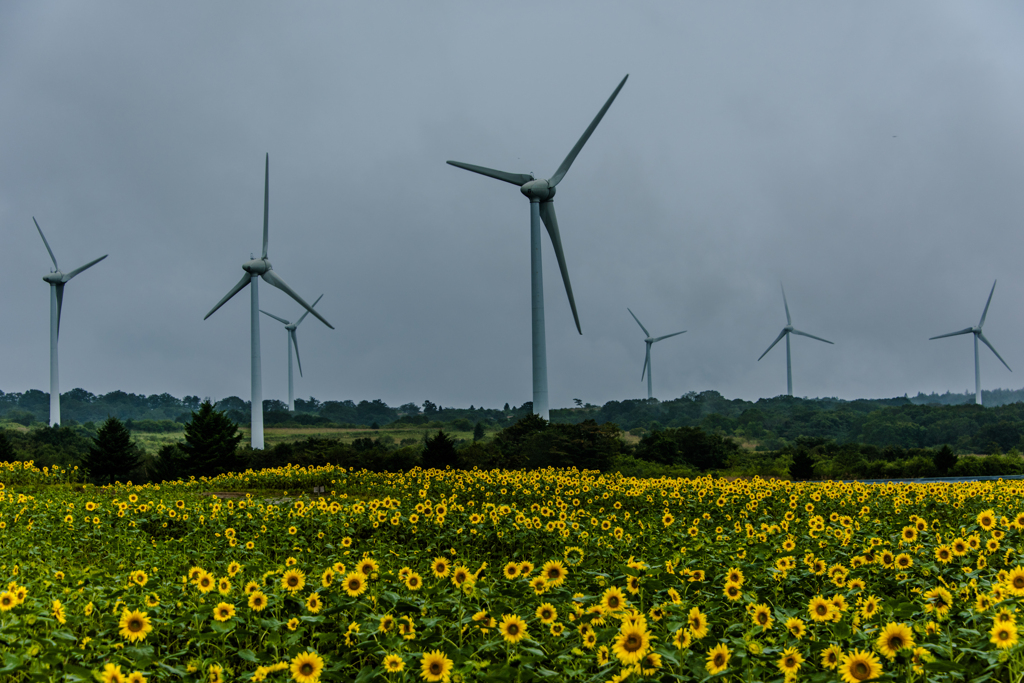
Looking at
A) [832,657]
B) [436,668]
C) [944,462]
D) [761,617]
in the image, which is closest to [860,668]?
[832,657]

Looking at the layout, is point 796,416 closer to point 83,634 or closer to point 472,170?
point 472,170

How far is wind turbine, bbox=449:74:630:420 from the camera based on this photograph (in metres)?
32.6

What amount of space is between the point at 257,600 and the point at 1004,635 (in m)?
4.51

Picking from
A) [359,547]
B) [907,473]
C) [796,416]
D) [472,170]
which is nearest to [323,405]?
[796,416]

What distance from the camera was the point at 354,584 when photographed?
202 inches

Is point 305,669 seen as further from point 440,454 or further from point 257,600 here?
point 440,454

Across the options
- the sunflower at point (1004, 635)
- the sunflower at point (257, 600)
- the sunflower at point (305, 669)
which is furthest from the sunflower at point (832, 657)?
the sunflower at point (257, 600)

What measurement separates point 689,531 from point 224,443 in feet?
83.6

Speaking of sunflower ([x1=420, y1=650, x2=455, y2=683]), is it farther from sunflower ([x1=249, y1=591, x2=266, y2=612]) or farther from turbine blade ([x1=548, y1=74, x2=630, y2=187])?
turbine blade ([x1=548, y1=74, x2=630, y2=187])

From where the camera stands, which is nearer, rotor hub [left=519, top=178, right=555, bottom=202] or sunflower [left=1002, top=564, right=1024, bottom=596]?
sunflower [left=1002, top=564, right=1024, bottom=596]

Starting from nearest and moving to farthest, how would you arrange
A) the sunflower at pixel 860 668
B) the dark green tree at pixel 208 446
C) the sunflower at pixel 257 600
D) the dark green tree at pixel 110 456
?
1. the sunflower at pixel 860 668
2. the sunflower at pixel 257 600
3. the dark green tree at pixel 208 446
4. the dark green tree at pixel 110 456

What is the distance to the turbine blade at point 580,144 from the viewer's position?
1264 inches

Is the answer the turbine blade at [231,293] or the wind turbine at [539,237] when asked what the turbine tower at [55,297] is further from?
the wind turbine at [539,237]

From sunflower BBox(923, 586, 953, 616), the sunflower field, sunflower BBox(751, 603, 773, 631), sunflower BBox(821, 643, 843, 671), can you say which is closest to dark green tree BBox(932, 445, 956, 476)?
the sunflower field
